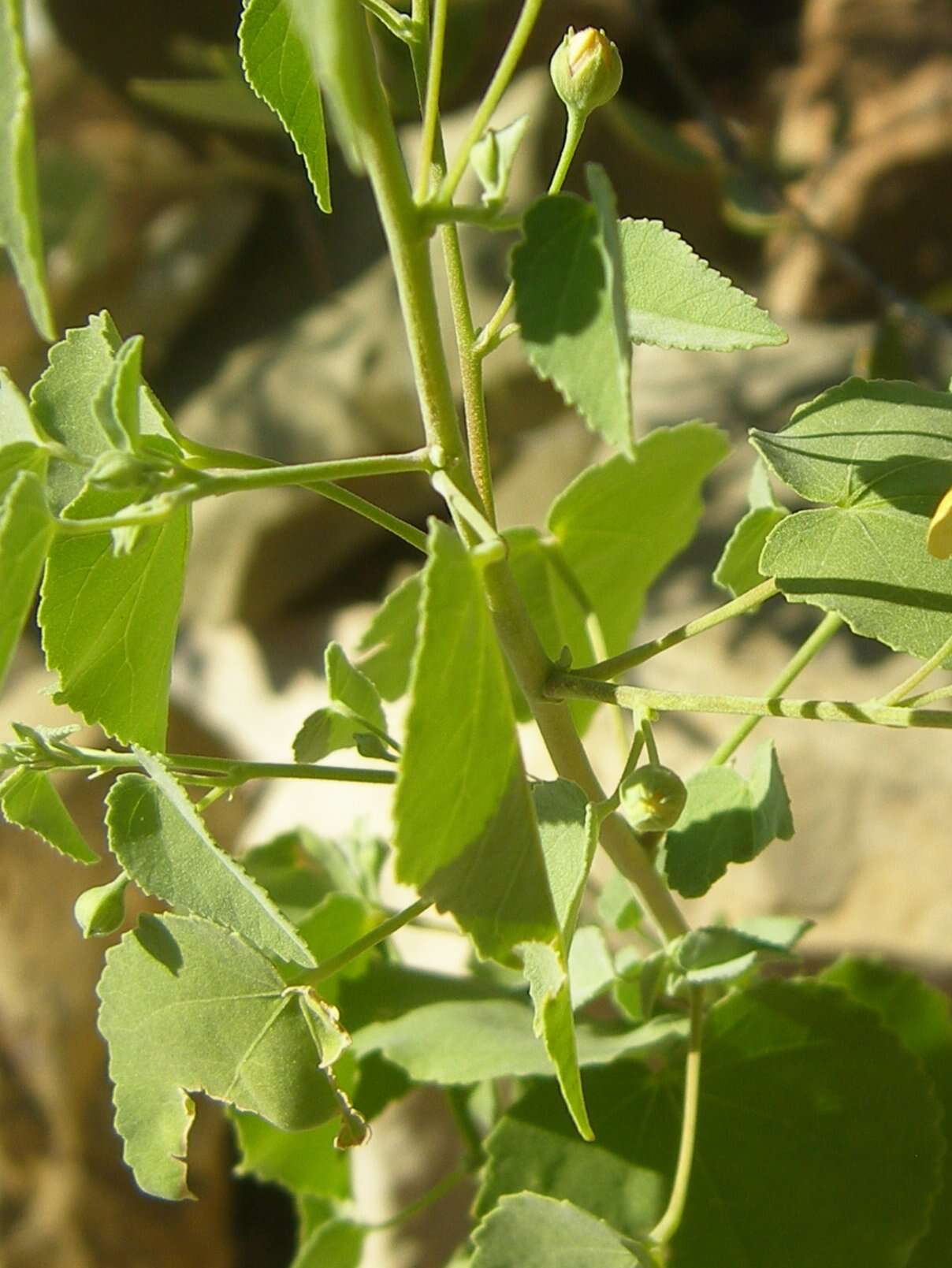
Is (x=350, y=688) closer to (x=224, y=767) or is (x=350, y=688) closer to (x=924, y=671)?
(x=224, y=767)

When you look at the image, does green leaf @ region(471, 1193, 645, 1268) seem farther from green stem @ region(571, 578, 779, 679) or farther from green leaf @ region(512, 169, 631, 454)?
green leaf @ region(512, 169, 631, 454)

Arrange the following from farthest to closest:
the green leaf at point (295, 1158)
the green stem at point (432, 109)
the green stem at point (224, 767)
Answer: the green leaf at point (295, 1158) → the green stem at point (224, 767) → the green stem at point (432, 109)

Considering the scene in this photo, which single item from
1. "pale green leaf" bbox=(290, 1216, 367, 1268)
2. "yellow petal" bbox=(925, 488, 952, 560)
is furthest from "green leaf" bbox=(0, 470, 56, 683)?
"pale green leaf" bbox=(290, 1216, 367, 1268)

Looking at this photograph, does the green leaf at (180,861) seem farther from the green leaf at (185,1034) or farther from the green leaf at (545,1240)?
the green leaf at (545,1240)

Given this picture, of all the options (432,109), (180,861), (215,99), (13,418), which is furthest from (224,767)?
(215,99)

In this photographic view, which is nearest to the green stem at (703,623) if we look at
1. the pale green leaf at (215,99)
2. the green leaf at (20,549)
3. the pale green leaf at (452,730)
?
the pale green leaf at (452,730)

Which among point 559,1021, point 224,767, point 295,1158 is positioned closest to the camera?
point 559,1021

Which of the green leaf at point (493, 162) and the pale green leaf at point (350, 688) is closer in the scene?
the green leaf at point (493, 162)
